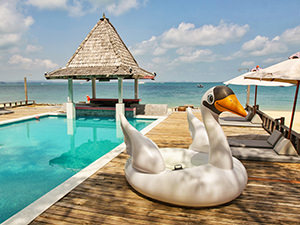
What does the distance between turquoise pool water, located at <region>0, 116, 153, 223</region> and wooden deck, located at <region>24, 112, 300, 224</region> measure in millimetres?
1789

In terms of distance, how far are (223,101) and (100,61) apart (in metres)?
12.4

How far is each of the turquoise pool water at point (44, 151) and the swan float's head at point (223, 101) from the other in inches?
177

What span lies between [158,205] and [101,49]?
13203mm

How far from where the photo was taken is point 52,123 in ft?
43.0

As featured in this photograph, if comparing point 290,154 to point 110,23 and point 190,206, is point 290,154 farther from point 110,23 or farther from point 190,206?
point 110,23

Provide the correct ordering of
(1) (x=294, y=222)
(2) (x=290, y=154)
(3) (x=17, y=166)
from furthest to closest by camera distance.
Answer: (3) (x=17, y=166) < (2) (x=290, y=154) < (1) (x=294, y=222)

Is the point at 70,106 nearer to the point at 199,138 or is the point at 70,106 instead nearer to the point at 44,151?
the point at 44,151

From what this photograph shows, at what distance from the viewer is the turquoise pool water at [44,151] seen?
4995 millimetres

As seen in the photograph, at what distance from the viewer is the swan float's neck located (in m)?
3.19

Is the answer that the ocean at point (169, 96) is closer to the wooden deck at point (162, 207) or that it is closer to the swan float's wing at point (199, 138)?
the swan float's wing at point (199, 138)

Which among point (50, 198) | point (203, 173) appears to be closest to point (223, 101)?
point (203, 173)

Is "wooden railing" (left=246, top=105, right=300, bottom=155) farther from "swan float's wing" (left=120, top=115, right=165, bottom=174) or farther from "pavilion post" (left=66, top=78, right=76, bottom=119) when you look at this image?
"pavilion post" (left=66, top=78, right=76, bottom=119)

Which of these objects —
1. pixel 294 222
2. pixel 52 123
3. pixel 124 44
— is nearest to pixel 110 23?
pixel 124 44

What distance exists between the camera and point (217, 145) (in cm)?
323
